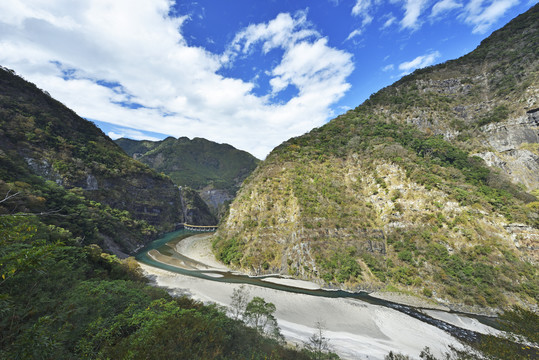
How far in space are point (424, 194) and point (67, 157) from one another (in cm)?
11267

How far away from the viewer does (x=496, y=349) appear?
15.7 metres

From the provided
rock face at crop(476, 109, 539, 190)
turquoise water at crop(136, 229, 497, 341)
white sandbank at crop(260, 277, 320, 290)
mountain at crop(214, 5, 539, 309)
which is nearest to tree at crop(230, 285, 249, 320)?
turquoise water at crop(136, 229, 497, 341)

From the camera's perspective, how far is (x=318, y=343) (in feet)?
72.2

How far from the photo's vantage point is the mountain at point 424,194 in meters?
35.2

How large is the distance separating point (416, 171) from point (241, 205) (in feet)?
169

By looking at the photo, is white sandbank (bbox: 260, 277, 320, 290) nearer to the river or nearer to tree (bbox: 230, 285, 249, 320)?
the river

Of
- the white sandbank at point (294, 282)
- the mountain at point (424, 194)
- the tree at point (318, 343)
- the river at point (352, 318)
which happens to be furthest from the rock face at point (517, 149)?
the tree at point (318, 343)

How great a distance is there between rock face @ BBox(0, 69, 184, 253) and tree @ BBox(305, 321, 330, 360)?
58977 millimetres

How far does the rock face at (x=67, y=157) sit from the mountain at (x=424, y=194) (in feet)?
167

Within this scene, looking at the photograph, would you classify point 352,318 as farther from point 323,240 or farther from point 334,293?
point 323,240

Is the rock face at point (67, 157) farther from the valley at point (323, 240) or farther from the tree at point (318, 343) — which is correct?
the tree at point (318, 343)

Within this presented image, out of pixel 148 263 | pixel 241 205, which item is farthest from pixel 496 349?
pixel 148 263

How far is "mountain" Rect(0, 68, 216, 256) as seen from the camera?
42500 millimetres

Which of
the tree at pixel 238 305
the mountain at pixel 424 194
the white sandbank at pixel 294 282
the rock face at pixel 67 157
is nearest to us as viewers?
the tree at pixel 238 305
